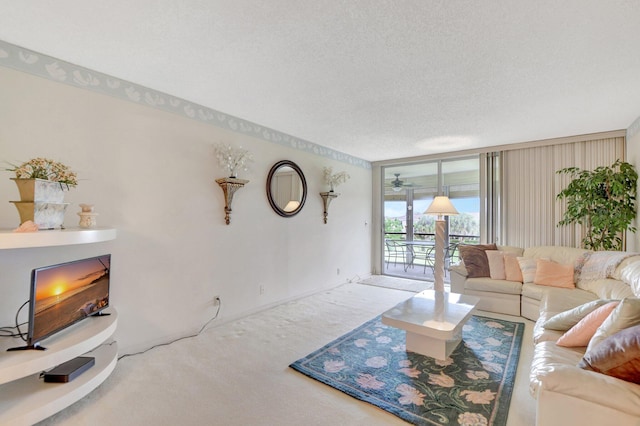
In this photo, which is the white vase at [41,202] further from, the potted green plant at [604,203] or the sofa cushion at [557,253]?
the potted green plant at [604,203]

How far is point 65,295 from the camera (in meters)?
2.01

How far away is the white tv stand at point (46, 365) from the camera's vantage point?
160cm

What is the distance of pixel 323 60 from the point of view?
2.30 meters

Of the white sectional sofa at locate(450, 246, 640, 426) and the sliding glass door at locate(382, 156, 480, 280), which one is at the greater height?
the sliding glass door at locate(382, 156, 480, 280)

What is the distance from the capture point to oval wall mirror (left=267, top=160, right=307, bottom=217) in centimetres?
412

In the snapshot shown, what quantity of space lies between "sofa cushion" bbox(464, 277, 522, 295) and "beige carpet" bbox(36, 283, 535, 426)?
711mm

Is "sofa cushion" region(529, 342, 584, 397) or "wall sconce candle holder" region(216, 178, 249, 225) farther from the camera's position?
"wall sconce candle holder" region(216, 178, 249, 225)

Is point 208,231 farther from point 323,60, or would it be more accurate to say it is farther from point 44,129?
point 323,60

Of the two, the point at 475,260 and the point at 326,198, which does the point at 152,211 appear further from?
the point at 475,260

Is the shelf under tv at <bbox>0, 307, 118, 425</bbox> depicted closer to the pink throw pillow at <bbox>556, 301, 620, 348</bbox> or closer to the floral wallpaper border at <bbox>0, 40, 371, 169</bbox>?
the floral wallpaper border at <bbox>0, 40, 371, 169</bbox>

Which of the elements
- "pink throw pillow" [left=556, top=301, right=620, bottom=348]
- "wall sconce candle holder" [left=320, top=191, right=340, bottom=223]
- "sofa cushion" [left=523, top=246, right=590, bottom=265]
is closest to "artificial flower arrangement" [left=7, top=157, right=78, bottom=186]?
"wall sconce candle holder" [left=320, top=191, right=340, bottom=223]

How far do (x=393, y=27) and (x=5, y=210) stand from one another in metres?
3.00

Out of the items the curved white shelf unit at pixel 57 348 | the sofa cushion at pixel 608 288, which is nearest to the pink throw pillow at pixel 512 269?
the sofa cushion at pixel 608 288

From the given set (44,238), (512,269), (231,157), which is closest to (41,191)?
(44,238)
